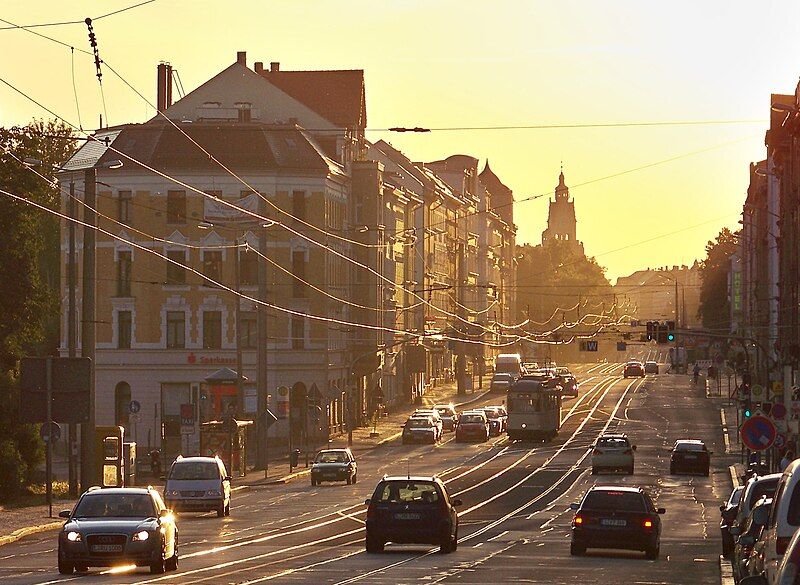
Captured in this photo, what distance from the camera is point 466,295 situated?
549ft

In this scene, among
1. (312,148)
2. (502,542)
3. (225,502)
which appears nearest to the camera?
(502,542)

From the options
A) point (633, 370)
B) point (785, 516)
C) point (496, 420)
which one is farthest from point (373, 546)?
point (633, 370)

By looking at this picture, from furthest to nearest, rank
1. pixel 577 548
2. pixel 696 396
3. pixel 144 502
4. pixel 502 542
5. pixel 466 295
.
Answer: pixel 466 295 → pixel 696 396 → pixel 502 542 → pixel 577 548 → pixel 144 502

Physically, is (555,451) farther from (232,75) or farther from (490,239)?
(490,239)

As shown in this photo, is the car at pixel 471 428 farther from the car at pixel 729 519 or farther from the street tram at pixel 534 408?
the car at pixel 729 519

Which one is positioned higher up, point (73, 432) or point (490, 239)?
point (490, 239)

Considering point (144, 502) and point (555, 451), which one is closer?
point (144, 502)

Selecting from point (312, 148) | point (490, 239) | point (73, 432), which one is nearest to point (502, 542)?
point (73, 432)

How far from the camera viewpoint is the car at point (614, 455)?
74.1 m

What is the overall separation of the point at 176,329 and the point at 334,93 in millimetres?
22437

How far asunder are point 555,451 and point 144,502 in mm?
63164

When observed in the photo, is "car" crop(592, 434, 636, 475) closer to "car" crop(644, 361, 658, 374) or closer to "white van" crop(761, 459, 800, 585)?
"white van" crop(761, 459, 800, 585)

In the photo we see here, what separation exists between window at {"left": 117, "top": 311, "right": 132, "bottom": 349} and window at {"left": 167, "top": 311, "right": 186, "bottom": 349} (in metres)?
2.09

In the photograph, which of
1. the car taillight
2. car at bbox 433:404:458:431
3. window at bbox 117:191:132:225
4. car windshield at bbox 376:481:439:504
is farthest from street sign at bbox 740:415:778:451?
car at bbox 433:404:458:431
